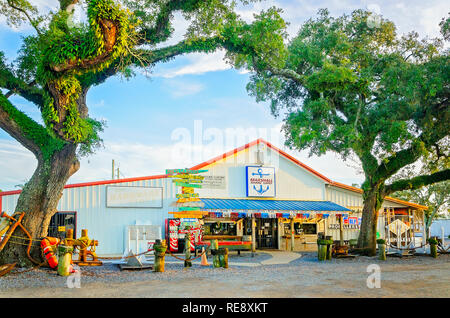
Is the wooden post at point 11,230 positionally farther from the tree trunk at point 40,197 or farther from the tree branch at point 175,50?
the tree branch at point 175,50

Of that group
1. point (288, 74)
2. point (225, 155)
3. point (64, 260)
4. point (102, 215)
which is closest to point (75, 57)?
point (64, 260)

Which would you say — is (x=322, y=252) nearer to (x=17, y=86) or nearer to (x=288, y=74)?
(x=288, y=74)

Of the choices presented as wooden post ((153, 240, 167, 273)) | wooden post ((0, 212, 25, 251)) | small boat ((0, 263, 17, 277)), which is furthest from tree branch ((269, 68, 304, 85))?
small boat ((0, 263, 17, 277))

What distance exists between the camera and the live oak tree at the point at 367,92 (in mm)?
16688

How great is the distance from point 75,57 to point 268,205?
14.9m

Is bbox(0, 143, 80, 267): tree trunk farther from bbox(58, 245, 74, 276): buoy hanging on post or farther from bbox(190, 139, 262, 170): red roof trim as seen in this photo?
bbox(190, 139, 262, 170): red roof trim

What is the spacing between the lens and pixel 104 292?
9.52 meters

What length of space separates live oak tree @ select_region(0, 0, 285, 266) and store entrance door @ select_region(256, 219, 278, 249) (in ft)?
43.9

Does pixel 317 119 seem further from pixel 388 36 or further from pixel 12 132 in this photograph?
pixel 12 132

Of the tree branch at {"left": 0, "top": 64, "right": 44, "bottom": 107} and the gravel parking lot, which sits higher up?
the tree branch at {"left": 0, "top": 64, "right": 44, "bottom": 107}

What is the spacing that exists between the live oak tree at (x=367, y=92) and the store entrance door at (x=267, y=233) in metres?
6.87

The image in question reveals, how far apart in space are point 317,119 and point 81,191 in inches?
470

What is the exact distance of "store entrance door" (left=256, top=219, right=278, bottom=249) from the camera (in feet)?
86.1

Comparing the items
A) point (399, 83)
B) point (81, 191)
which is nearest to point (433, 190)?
point (399, 83)
